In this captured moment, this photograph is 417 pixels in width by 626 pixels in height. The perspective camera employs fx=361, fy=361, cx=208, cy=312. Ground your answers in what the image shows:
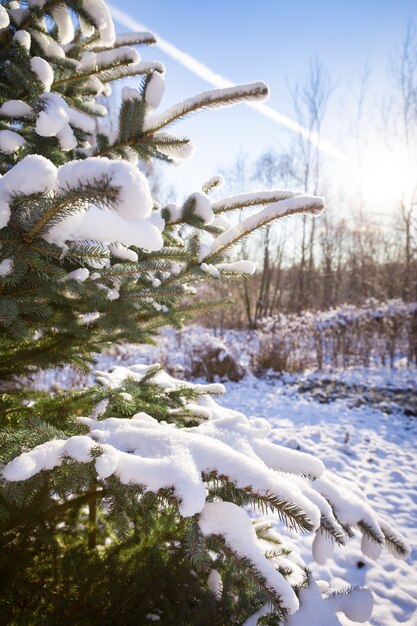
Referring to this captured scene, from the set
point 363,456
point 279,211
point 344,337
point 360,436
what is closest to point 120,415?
point 279,211

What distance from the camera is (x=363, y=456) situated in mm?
4688

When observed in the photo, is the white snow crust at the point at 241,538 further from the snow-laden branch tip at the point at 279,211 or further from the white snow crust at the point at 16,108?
the white snow crust at the point at 16,108

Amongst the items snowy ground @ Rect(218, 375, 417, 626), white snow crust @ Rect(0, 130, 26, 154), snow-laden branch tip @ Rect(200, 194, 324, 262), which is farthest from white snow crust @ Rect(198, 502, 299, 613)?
snowy ground @ Rect(218, 375, 417, 626)

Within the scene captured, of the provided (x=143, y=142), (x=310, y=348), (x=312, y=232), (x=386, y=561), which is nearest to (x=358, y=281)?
(x=312, y=232)

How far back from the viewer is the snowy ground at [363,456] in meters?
2.59

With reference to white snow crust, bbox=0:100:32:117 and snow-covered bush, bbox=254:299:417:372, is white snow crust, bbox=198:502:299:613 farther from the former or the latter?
snow-covered bush, bbox=254:299:417:372

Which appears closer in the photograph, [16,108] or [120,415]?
[16,108]

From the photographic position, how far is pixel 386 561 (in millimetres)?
2840

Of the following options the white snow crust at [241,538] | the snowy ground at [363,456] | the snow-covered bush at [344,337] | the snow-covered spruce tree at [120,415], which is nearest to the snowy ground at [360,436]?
the snowy ground at [363,456]

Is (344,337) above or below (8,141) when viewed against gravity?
below

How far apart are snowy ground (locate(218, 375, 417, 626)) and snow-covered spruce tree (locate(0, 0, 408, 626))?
3.27 ft

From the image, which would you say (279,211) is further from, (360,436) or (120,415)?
(360,436)

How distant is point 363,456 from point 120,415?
4028mm

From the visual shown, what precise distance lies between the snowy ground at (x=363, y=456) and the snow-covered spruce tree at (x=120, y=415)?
1.00 m
